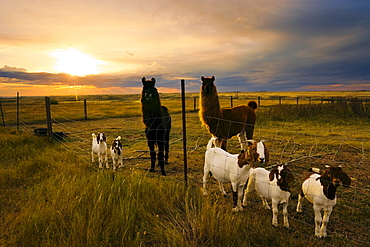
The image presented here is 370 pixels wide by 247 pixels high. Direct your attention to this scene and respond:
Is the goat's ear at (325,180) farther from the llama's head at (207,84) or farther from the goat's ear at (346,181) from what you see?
the llama's head at (207,84)

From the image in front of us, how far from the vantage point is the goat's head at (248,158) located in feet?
11.1

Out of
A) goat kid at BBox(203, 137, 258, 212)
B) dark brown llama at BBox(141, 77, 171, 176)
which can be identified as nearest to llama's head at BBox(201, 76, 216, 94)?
dark brown llama at BBox(141, 77, 171, 176)

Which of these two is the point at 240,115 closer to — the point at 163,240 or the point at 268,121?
the point at 163,240

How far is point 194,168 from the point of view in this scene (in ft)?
20.1

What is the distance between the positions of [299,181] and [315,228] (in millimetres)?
2261

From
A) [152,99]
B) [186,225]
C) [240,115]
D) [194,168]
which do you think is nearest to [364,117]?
[240,115]

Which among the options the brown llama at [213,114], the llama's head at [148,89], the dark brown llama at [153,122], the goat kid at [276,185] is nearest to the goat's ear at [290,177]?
the goat kid at [276,185]

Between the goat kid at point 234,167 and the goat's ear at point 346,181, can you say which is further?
the goat kid at point 234,167

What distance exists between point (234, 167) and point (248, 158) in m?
0.39

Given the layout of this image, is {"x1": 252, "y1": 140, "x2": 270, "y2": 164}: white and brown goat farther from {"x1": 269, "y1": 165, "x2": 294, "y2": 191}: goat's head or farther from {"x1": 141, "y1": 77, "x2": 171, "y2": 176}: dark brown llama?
{"x1": 141, "y1": 77, "x2": 171, "y2": 176}: dark brown llama

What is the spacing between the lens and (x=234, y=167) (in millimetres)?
3764

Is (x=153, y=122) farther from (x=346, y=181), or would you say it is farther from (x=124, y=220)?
(x=346, y=181)

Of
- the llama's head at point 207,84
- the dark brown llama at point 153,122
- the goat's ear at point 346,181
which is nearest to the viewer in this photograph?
the goat's ear at point 346,181

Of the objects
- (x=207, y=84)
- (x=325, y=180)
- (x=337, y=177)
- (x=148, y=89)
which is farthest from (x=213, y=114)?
(x=337, y=177)
